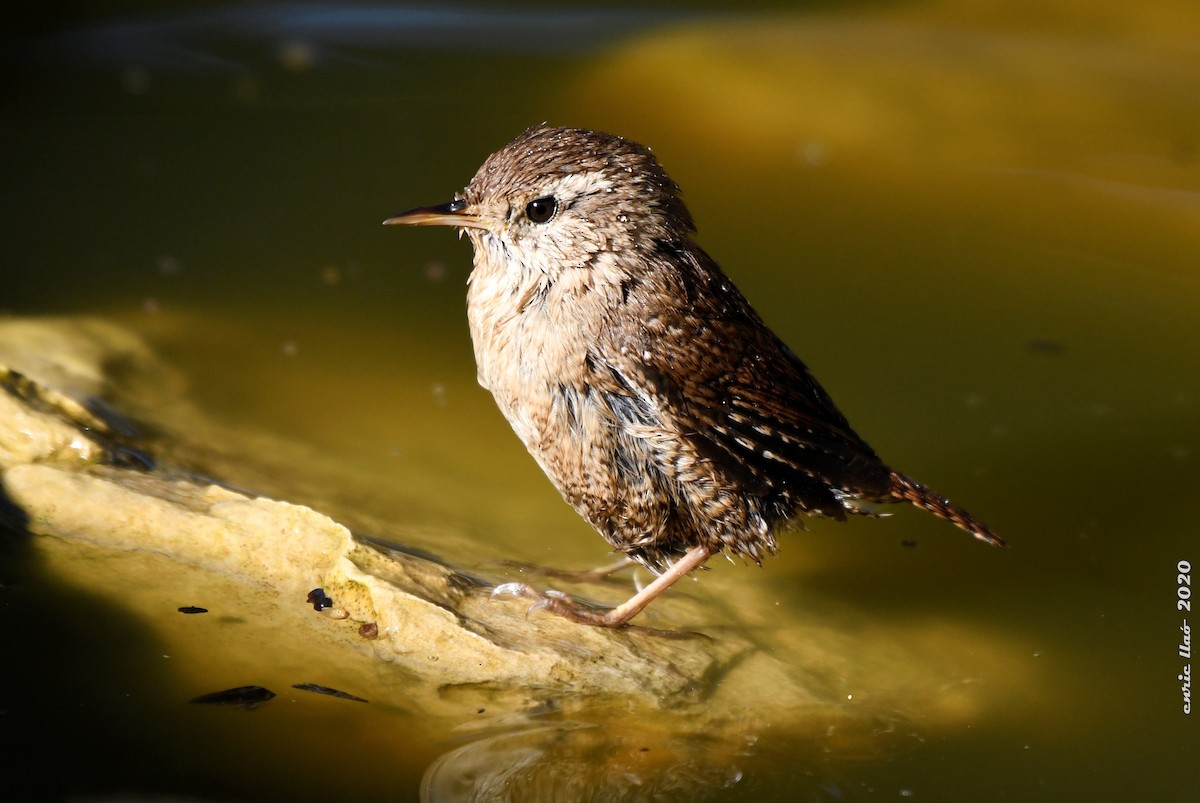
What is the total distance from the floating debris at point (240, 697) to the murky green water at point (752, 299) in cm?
4

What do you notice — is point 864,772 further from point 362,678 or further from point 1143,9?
point 1143,9

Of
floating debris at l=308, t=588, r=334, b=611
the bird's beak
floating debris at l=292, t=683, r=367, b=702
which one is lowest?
floating debris at l=292, t=683, r=367, b=702

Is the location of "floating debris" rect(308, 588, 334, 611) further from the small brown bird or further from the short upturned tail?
the short upturned tail

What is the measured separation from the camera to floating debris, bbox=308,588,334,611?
373 centimetres

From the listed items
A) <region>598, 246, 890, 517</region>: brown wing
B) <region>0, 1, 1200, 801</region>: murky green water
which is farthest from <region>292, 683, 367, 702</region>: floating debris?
<region>598, 246, 890, 517</region>: brown wing

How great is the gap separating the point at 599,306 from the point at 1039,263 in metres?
3.37

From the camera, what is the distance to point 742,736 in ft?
12.0

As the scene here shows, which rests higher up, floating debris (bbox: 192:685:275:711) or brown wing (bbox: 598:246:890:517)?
brown wing (bbox: 598:246:890:517)

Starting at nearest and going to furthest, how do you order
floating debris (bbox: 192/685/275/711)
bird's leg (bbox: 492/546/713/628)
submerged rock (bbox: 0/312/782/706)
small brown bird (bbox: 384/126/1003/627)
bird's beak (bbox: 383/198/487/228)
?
floating debris (bbox: 192/685/275/711) < submerged rock (bbox: 0/312/782/706) < small brown bird (bbox: 384/126/1003/627) < bird's beak (bbox: 383/198/487/228) < bird's leg (bbox: 492/546/713/628)

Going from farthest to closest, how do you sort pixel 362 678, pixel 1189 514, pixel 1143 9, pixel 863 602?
pixel 1143 9
pixel 1189 514
pixel 863 602
pixel 362 678

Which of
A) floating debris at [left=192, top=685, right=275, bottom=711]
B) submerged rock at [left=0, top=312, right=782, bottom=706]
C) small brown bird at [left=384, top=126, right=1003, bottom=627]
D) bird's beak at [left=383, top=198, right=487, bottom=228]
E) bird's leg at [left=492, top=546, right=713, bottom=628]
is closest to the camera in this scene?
floating debris at [left=192, top=685, right=275, bottom=711]

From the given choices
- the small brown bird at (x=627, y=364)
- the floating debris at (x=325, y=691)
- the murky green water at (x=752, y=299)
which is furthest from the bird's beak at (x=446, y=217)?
Answer: the floating debris at (x=325, y=691)

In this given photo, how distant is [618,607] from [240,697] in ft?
4.12

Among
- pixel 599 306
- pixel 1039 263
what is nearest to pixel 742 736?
pixel 599 306
